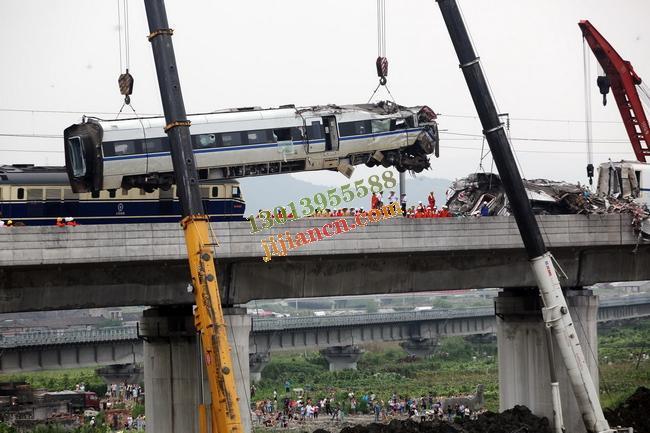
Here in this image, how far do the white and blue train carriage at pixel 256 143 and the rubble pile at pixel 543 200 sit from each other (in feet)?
7.11

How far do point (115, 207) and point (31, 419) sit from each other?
122ft

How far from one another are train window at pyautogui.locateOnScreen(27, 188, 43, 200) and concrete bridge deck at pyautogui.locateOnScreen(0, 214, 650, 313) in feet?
30.3

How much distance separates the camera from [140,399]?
281 ft

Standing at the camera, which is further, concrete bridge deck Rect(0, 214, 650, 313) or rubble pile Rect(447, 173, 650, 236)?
rubble pile Rect(447, 173, 650, 236)

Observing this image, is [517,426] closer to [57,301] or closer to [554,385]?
[554,385]

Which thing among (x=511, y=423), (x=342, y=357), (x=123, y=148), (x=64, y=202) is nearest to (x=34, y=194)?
(x=64, y=202)

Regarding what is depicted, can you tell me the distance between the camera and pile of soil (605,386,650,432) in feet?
141

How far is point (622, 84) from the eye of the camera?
59.4 meters

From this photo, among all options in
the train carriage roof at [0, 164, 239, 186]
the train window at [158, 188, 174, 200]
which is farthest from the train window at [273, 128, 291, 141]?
the train window at [158, 188, 174, 200]

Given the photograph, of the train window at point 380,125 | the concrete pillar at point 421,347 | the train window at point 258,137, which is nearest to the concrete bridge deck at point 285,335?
the concrete pillar at point 421,347

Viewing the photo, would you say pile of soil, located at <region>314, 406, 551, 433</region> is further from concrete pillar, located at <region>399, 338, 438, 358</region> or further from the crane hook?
concrete pillar, located at <region>399, 338, 438, 358</region>

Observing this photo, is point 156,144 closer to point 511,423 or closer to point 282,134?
point 282,134

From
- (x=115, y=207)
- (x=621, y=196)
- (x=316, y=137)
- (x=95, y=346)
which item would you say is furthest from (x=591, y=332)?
(x=95, y=346)

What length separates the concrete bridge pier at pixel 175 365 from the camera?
36844 millimetres
